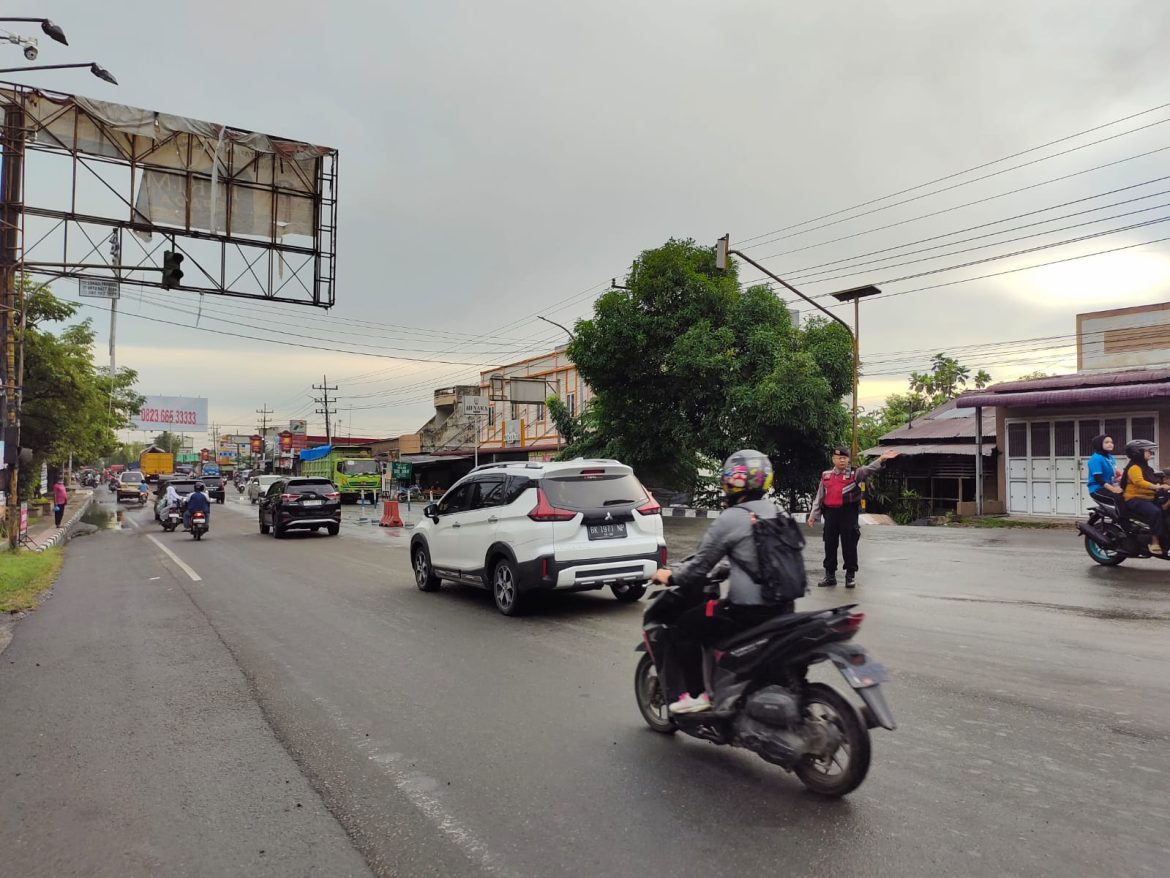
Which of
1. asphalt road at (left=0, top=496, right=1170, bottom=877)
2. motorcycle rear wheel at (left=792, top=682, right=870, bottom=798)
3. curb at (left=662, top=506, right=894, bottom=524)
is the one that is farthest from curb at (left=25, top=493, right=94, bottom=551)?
motorcycle rear wheel at (left=792, top=682, right=870, bottom=798)

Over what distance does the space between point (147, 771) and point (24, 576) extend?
11.2 metres

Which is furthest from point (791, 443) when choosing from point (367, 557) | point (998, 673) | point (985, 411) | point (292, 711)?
point (292, 711)

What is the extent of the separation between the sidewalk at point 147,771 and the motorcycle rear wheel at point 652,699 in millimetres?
1979

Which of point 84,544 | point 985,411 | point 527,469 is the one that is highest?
point 985,411

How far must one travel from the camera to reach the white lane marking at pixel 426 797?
337cm

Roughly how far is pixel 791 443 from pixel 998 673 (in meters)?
21.2

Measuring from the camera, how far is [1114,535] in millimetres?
11062

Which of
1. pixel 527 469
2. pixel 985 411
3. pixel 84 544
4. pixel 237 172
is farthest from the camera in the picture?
pixel 985 411

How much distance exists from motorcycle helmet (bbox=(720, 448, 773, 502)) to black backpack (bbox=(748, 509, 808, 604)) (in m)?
0.21

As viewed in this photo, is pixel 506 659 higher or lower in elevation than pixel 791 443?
lower

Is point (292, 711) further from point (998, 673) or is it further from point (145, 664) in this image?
point (998, 673)

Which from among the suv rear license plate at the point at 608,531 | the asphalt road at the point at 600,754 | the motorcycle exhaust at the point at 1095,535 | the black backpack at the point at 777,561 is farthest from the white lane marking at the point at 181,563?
the motorcycle exhaust at the point at 1095,535

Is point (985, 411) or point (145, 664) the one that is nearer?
point (145, 664)

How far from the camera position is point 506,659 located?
272 inches
